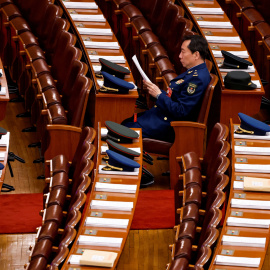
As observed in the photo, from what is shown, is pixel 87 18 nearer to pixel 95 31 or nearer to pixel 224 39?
pixel 95 31

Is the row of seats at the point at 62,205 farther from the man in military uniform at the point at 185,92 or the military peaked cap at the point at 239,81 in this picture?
the military peaked cap at the point at 239,81

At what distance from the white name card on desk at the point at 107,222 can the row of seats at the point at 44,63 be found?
349 mm

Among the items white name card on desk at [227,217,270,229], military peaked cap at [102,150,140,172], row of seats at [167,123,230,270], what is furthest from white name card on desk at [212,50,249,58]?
white name card on desk at [227,217,270,229]

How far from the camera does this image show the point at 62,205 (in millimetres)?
1159

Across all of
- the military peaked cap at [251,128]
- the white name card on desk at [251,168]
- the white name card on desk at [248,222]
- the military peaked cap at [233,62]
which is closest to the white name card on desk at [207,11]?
the military peaked cap at [233,62]

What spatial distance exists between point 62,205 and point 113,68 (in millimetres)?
345

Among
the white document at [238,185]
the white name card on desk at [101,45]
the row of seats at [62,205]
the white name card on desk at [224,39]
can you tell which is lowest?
the row of seats at [62,205]

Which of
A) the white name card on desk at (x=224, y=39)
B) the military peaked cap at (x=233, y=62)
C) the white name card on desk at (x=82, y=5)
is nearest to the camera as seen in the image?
the military peaked cap at (x=233, y=62)

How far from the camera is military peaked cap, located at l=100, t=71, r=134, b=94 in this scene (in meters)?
1.38

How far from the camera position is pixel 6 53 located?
169 centimetres

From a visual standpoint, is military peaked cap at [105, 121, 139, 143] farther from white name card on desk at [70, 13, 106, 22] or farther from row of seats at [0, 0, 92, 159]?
white name card on desk at [70, 13, 106, 22]

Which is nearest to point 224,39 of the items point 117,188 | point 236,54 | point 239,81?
point 236,54

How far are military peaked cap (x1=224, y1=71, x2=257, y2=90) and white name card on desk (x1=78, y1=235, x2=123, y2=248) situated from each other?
48 cm

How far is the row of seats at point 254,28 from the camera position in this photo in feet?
5.23
